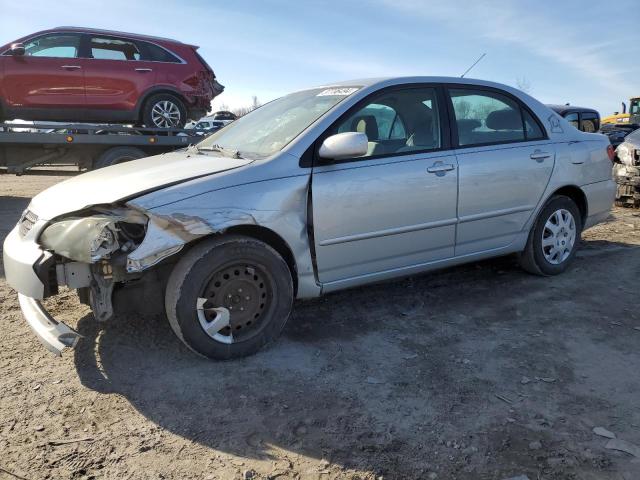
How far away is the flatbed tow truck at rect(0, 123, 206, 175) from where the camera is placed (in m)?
7.40

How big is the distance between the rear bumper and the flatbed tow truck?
494cm

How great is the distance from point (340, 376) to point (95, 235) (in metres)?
1.54

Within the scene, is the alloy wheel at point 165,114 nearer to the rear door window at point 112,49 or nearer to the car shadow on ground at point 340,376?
the rear door window at point 112,49

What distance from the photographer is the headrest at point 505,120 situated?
4305 millimetres

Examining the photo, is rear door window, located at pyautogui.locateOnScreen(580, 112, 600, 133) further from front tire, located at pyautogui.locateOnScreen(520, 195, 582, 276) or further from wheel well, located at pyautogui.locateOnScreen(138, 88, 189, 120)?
wheel well, located at pyautogui.locateOnScreen(138, 88, 189, 120)

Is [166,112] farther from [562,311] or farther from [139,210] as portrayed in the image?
[562,311]

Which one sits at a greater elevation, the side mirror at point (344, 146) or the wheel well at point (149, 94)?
the wheel well at point (149, 94)

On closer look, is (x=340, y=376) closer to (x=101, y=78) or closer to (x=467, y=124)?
(x=467, y=124)

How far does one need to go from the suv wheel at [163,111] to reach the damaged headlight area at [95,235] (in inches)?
221

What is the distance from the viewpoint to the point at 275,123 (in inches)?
152

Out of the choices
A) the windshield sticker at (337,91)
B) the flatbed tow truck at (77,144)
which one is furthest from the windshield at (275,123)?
the flatbed tow truck at (77,144)

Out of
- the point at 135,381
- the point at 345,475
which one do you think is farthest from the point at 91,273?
the point at 345,475

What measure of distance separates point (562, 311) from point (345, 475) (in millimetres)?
2509

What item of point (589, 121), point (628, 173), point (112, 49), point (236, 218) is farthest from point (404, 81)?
point (589, 121)
